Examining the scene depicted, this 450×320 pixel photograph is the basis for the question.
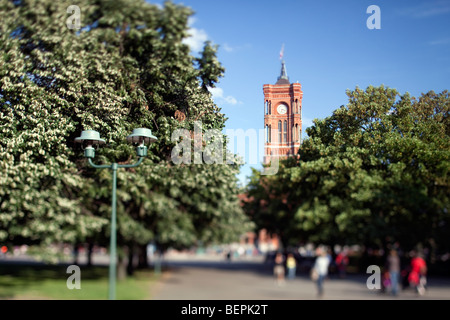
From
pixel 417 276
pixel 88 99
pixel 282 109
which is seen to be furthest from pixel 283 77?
pixel 417 276

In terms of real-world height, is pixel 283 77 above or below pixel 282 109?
above

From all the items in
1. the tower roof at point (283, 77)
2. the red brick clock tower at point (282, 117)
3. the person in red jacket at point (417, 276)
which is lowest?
the person in red jacket at point (417, 276)

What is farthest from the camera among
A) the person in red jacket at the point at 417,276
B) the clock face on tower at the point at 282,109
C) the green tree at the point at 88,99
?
the person in red jacket at the point at 417,276

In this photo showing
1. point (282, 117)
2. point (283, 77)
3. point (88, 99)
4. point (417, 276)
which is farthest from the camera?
point (417, 276)

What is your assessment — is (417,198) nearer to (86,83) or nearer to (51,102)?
(86,83)

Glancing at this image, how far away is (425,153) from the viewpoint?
1518cm

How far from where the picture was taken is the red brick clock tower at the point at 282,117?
1438cm

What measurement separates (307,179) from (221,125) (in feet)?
11.9

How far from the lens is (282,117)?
1501 centimetres

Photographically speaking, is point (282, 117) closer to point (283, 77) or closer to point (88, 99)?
point (283, 77)

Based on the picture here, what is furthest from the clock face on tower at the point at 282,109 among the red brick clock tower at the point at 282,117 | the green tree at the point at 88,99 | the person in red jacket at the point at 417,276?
the person in red jacket at the point at 417,276

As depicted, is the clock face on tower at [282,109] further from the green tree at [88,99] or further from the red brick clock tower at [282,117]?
the green tree at [88,99]

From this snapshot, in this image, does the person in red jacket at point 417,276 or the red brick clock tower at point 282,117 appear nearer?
the red brick clock tower at point 282,117
